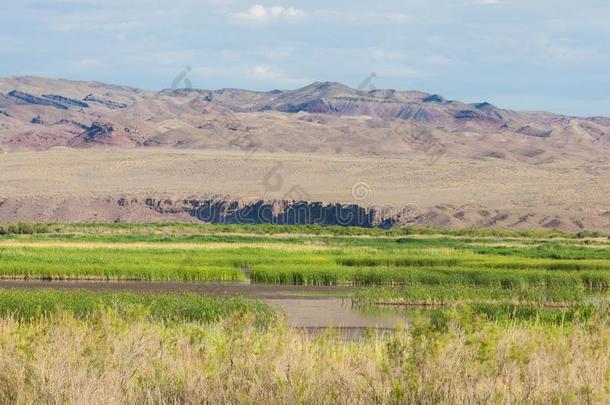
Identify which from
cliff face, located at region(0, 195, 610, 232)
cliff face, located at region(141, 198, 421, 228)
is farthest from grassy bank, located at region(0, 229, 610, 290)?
cliff face, located at region(141, 198, 421, 228)

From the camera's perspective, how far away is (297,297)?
3325 centimetres

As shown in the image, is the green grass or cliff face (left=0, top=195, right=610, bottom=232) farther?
cliff face (left=0, top=195, right=610, bottom=232)

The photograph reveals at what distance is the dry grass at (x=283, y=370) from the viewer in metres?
11.6

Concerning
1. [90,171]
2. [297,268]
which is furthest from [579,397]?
[90,171]

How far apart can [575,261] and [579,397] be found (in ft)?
116

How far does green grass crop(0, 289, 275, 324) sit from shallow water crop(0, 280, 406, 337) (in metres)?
1.50

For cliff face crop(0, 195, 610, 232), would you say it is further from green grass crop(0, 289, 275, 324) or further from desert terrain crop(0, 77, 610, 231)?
green grass crop(0, 289, 275, 324)

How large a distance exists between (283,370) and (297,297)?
2072cm

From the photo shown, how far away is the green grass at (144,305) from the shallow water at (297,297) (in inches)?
58.9

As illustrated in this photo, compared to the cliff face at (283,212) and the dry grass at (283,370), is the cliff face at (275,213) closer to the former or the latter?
the cliff face at (283,212)

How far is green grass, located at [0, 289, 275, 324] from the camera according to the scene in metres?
23.8

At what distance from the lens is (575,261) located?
45344 millimetres

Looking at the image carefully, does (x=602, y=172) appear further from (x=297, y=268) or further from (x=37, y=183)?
(x=297, y=268)

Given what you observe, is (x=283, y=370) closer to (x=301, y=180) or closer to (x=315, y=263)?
(x=315, y=263)
